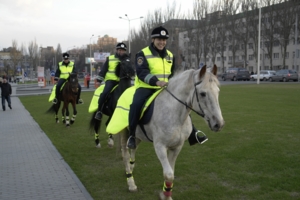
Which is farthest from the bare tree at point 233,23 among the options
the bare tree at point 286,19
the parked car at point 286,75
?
the parked car at point 286,75

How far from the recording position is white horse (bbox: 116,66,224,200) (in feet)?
13.5

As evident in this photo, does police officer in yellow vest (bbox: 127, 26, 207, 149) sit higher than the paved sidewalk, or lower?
higher

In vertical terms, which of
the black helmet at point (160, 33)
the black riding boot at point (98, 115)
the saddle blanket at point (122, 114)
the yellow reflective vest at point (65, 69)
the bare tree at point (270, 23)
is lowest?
the black riding boot at point (98, 115)

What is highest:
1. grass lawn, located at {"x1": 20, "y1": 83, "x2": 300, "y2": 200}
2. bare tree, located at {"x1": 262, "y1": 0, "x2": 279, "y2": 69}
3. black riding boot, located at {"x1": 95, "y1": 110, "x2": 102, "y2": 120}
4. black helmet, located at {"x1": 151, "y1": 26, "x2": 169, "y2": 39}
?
bare tree, located at {"x1": 262, "y1": 0, "x2": 279, "y2": 69}

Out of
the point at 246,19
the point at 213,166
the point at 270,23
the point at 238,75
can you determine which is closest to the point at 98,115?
the point at 213,166

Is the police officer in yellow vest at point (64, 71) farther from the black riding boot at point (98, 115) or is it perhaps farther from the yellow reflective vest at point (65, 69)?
the black riding boot at point (98, 115)

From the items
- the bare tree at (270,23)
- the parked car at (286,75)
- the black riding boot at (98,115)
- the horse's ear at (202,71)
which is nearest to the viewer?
the horse's ear at (202,71)

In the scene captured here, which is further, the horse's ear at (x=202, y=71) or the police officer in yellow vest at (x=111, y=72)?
the police officer in yellow vest at (x=111, y=72)

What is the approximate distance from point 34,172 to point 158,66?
407 centimetres

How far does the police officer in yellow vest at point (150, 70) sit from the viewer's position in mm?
5035

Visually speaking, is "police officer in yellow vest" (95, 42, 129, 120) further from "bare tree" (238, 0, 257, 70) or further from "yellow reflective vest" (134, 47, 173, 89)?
"bare tree" (238, 0, 257, 70)

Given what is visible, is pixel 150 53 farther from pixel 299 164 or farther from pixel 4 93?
pixel 4 93

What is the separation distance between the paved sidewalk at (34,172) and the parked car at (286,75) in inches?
1635

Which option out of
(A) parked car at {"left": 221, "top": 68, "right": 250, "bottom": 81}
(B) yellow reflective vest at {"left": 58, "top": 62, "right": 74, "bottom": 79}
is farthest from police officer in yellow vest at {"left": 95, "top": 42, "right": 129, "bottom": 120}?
(A) parked car at {"left": 221, "top": 68, "right": 250, "bottom": 81}
